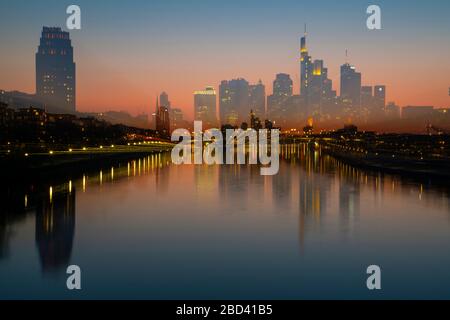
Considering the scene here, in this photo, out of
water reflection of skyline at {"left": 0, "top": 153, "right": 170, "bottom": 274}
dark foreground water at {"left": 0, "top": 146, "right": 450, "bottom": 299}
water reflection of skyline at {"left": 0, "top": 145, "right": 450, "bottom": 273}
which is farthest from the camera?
water reflection of skyline at {"left": 0, "top": 145, "right": 450, "bottom": 273}

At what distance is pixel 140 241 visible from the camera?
43.9 ft

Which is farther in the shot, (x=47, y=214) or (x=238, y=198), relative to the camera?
(x=238, y=198)

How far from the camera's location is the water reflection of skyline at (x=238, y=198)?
13.9 m

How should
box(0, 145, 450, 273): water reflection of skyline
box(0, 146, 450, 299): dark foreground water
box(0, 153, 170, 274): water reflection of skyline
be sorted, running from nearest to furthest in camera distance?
box(0, 146, 450, 299): dark foreground water < box(0, 153, 170, 274): water reflection of skyline < box(0, 145, 450, 273): water reflection of skyline

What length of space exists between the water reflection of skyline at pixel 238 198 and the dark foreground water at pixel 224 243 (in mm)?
73

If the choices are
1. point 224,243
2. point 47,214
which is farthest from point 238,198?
point 224,243

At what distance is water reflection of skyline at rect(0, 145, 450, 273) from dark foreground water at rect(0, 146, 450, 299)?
0.07 meters

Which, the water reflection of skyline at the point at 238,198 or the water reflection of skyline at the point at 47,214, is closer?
the water reflection of skyline at the point at 47,214

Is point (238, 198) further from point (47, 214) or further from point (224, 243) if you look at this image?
point (224, 243)

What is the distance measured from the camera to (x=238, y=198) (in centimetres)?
2267

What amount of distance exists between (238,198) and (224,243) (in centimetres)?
959

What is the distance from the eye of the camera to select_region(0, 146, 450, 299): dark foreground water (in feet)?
29.9

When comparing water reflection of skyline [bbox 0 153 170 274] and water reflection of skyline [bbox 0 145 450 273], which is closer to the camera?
water reflection of skyline [bbox 0 153 170 274]

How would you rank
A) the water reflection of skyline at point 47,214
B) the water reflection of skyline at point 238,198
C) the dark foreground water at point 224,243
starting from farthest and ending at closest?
the water reflection of skyline at point 238,198 → the water reflection of skyline at point 47,214 → the dark foreground water at point 224,243
